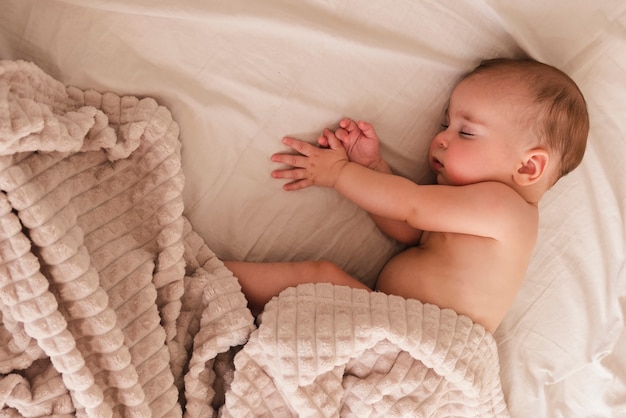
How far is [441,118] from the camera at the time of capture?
126 centimetres

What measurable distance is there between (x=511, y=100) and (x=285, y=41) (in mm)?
464

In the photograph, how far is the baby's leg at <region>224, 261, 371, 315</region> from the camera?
115 cm

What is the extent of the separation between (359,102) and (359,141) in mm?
80

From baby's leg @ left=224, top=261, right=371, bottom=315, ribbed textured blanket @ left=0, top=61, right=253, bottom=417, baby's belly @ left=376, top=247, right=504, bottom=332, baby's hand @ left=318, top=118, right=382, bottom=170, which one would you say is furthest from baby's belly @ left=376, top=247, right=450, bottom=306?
ribbed textured blanket @ left=0, top=61, right=253, bottom=417

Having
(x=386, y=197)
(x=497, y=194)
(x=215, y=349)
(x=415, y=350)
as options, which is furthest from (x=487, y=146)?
(x=215, y=349)

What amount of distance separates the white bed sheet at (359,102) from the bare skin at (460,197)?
55mm

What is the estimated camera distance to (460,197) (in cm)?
117

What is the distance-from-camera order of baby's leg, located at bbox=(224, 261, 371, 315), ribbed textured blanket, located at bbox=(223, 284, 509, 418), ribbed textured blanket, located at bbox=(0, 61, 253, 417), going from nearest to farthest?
ribbed textured blanket, located at bbox=(0, 61, 253, 417)
ribbed textured blanket, located at bbox=(223, 284, 509, 418)
baby's leg, located at bbox=(224, 261, 371, 315)

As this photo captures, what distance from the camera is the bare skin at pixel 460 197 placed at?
1168mm

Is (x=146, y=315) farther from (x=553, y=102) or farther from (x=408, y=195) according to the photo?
(x=553, y=102)

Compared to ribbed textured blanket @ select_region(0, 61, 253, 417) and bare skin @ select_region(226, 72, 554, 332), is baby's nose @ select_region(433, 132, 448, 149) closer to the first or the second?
bare skin @ select_region(226, 72, 554, 332)

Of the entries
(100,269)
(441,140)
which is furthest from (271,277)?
(441,140)

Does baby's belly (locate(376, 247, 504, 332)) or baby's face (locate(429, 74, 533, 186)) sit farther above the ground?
baby's face (locate(429, 74, 533, 186))

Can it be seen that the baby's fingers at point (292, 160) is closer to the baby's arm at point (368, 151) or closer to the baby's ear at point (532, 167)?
the baby's arm at point (368, 151)
